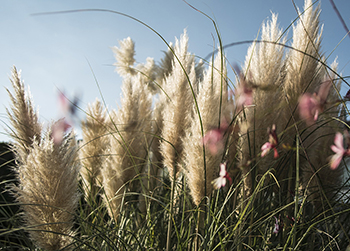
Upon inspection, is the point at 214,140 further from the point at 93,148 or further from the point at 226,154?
the point at 93,148

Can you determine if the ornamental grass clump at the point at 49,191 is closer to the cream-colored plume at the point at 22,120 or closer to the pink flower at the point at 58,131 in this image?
the pink flower at the point at 58,131

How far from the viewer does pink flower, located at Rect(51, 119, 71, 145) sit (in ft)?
4.37

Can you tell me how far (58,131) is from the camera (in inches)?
54.2

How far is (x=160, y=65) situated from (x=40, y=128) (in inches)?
343

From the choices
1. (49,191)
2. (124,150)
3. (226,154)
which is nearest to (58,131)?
(49,191)

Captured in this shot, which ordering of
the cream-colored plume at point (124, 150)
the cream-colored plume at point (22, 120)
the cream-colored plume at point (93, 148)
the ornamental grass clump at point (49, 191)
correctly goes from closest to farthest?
the ornamental grass clump at point (49, 191) → the cream-colored plume at point (22, 120) → the cream-colored plume at point (124, 150) → the cream-colored plume at point (93, 148)

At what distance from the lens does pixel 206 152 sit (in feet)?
4.50

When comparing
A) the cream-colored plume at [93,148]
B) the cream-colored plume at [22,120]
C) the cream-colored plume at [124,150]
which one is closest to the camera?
the cream-colored plume at [22,120]

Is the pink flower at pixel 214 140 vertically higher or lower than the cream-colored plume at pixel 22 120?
lower

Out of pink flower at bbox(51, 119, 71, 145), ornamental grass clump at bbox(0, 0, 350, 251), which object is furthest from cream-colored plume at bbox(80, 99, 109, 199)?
pink flower at bbox(51, 119, 71, 145)

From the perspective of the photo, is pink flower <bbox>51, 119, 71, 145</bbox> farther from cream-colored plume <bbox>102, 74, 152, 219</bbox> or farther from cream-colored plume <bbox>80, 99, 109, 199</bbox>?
cream-colored plume <bbox>80, 99, 109, 199</bbox>

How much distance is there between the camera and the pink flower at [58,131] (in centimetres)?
133

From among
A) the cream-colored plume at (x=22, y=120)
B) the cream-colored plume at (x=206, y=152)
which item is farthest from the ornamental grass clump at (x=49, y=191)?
the cream-colored plume at (x=206, y=152)

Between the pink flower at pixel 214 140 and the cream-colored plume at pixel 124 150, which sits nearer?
the pink flower at pixel 214 140
